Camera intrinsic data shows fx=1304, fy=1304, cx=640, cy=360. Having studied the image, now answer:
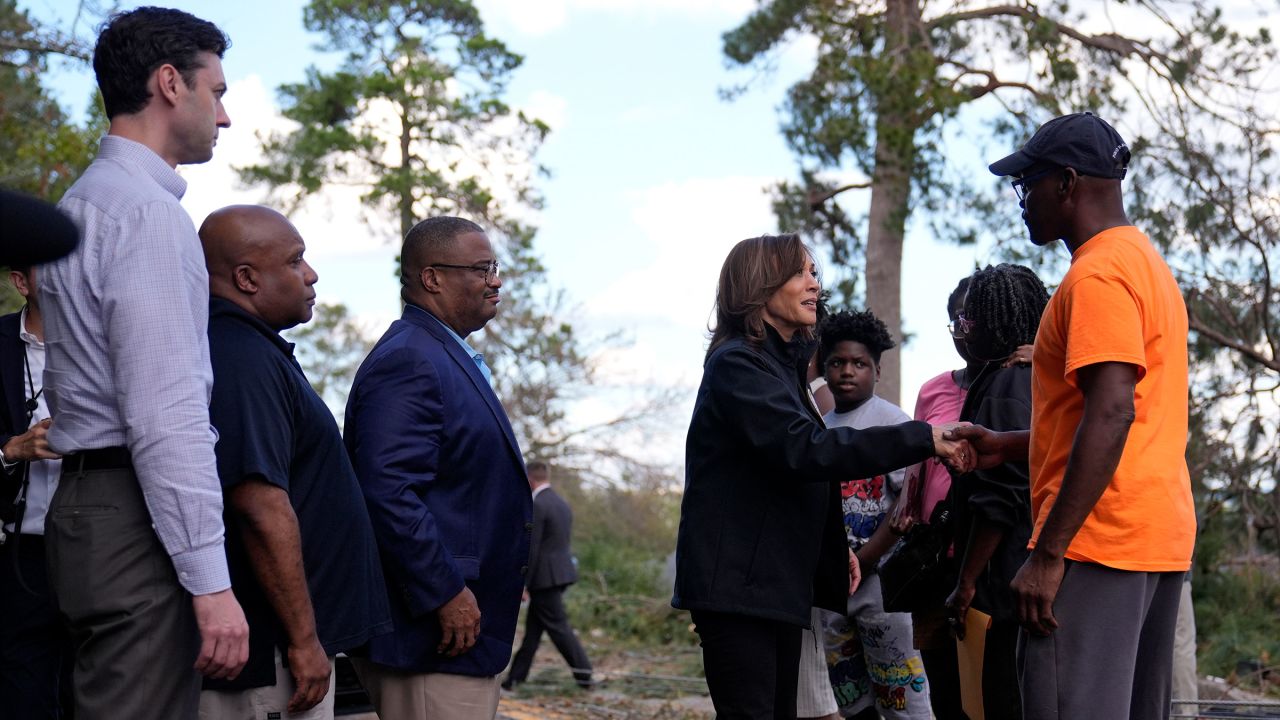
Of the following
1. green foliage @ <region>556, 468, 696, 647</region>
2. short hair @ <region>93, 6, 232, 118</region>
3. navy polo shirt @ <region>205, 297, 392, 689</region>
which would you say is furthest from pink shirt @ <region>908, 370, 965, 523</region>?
green foliage @ <region>556, 468, 696, 647</region>

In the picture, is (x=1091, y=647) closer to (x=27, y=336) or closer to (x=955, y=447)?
(x=955, y=447)

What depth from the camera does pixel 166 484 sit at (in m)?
2.52

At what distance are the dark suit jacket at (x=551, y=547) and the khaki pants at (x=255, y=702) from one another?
7889mm

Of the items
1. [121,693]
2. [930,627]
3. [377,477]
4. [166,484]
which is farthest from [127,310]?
[930,627]

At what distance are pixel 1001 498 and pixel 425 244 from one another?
1871 mm

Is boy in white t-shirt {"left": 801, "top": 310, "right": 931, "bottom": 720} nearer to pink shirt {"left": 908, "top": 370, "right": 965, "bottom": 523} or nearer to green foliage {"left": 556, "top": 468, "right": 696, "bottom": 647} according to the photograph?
pink shirt {"left": 908, "top": 370, "right": 965, "bottom": 523}

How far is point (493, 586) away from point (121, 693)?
131 centimetres

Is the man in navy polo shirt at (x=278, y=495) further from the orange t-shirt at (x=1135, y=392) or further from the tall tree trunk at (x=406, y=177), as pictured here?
the tall tree trunk at (x=406, y=177)

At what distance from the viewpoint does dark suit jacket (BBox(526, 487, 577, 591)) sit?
11.1 meters

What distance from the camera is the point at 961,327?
436cm

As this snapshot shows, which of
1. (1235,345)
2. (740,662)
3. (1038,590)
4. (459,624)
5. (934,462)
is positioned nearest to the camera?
(1038,590)

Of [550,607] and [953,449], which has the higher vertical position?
[953,449]

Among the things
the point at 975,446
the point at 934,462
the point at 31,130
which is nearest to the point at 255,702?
the point at 975,446

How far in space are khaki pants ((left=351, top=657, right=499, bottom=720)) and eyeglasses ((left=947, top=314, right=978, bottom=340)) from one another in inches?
73.4
